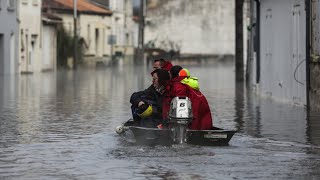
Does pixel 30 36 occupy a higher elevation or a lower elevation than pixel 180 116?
higher

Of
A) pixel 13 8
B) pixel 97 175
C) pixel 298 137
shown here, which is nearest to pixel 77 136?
pixel 298 137

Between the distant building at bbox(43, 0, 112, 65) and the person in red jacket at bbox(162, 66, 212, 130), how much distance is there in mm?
66021

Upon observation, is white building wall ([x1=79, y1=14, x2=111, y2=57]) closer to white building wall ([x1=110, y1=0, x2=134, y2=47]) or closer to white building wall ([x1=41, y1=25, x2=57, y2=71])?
white building wall ([x1=110, y1=0, x2=134, y2=47])

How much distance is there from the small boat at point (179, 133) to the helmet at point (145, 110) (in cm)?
59

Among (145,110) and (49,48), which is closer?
(145,110)

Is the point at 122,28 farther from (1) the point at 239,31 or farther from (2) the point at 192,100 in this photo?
(2) the point at 192,100

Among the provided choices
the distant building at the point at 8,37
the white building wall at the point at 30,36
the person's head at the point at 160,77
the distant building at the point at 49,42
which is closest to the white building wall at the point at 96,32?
the distant building at the point at 49,42

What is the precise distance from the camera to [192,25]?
116125mm

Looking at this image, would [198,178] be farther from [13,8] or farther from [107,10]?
[107,10]

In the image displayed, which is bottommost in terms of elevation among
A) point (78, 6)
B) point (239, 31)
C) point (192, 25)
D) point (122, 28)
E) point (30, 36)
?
point (239, 31)

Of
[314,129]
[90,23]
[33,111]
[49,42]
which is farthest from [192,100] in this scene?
[90,23]

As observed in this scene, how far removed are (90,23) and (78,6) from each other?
191 centimetres

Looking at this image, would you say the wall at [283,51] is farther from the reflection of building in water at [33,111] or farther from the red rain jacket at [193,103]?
the red rain jacket at [193,103]

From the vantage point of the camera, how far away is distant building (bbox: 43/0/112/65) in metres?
82.6
